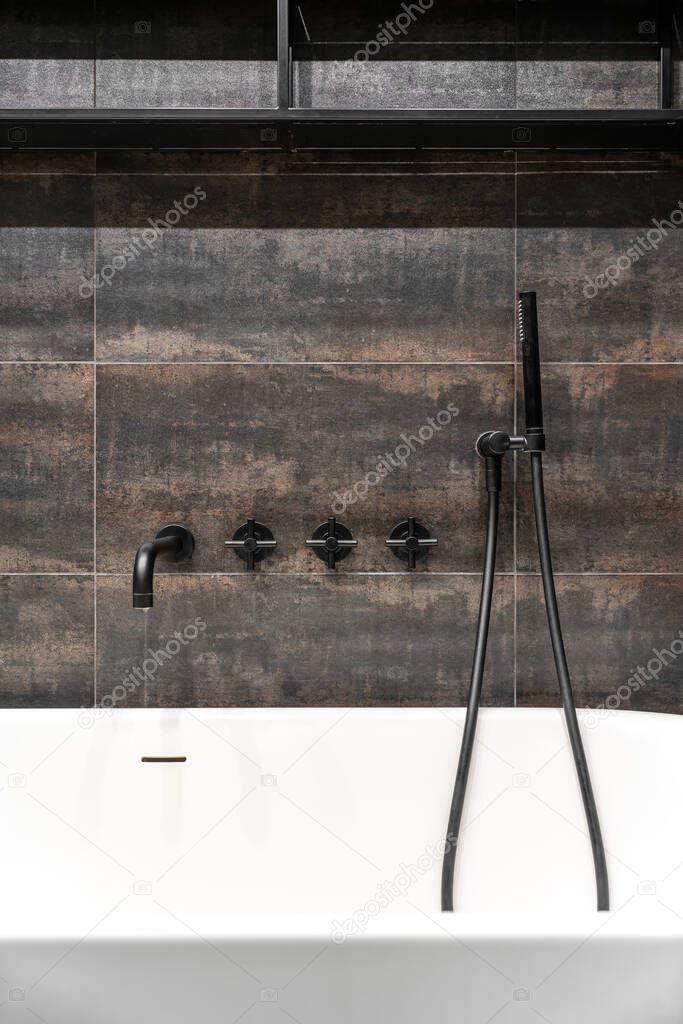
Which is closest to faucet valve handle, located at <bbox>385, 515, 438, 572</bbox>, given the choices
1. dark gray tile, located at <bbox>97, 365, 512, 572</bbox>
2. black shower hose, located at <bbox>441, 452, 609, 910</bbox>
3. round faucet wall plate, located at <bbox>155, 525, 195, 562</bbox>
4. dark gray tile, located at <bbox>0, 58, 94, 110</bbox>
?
dark gray tile, located at <bbox>97, 365, 512, 572</bbox>

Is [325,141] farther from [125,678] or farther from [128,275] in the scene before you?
[125,678]

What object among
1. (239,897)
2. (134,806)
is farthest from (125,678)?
(239,897)

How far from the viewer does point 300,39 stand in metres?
1.42

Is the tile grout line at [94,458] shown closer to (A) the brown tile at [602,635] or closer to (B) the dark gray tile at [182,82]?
(B) the dark gray tile at [182,82]

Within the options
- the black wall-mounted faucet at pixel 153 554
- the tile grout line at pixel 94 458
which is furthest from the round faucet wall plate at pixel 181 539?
the tile grout line at pixel 94 458

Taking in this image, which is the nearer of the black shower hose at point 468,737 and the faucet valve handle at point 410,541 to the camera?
the black shower hose at point 468,737

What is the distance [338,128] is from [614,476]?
2.88ft

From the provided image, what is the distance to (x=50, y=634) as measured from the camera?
1459 mm

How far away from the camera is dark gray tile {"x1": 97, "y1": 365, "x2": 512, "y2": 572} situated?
4.75 ft

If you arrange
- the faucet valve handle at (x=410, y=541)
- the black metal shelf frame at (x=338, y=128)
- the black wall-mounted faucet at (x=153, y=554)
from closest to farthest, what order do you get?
the black wall-mounted faucet at (x=153, y=554) < the black metal shelf frame at (x=338, y=128) < the faucet valve handle at (x=410, y=541)

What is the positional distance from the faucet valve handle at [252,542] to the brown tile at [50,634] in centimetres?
32

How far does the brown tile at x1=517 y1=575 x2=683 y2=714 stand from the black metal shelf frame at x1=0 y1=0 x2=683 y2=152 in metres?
0.87

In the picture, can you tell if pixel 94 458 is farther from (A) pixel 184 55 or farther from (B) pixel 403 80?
(B) pixel 403 80

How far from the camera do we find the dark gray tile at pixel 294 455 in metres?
1.45
